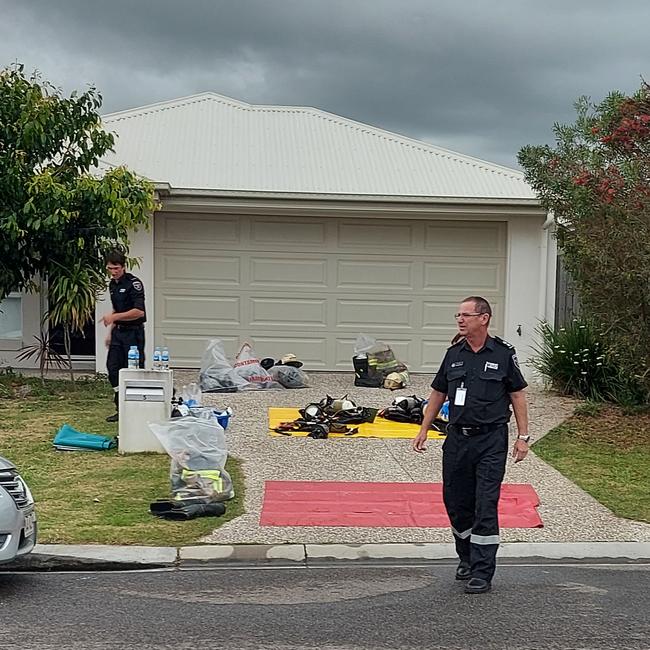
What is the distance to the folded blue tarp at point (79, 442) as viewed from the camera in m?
9.09

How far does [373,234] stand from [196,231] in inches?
111

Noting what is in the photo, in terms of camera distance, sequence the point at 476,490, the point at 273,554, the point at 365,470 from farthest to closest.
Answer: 1. the point at 365,470
2. the point at 273,554
3. the point at 476,490

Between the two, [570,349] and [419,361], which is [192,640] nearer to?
[570,349]

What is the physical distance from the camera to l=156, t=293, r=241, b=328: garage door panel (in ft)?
48.9

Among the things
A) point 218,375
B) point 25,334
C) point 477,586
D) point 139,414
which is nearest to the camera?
point 477,586

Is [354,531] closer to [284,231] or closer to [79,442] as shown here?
[79,442]

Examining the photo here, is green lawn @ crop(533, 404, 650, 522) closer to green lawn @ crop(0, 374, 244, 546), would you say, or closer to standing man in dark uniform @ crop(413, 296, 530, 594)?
Answer: standing man in dark uniform @ crop(413, 296, 530, 594)

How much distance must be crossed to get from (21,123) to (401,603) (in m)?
9.20

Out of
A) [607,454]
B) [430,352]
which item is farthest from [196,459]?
[430,352]

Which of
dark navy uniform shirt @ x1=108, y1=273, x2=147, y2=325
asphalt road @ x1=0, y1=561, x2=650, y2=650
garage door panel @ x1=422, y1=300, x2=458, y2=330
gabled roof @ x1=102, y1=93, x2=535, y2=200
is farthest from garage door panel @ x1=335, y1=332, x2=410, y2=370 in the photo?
asphalt road @ x1=0, y1=561, x2=650, y2=650

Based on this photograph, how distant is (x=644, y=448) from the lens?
387 inches

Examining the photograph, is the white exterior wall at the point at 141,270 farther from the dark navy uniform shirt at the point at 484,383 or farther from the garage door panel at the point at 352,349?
the dark navy uniform shirt at the point at 484,383

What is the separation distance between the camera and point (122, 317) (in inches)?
400

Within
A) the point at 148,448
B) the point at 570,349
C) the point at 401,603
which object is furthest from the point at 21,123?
the point at 401,603
